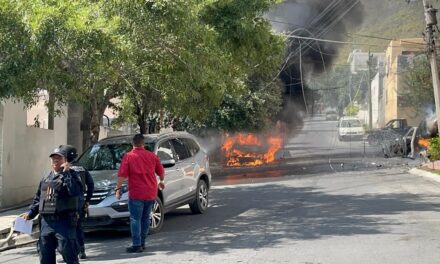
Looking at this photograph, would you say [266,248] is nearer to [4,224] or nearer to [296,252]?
[296,252]

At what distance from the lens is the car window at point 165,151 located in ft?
35.7

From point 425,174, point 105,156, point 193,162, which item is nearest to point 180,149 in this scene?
point 193,162

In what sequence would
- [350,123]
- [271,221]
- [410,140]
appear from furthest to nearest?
1. [350,123]
2. [410,140]
3. [271,221]

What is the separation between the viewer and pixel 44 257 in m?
5.68

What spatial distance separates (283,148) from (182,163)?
72.1ft

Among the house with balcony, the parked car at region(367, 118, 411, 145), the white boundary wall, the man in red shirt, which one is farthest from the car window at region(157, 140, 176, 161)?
the house with balcony

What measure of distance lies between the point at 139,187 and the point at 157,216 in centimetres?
201

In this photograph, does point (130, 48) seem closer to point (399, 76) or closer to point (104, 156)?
point (104, 156)

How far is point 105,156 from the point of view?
10.8 m

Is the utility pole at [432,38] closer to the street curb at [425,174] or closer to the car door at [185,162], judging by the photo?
the street curb at [425,174]

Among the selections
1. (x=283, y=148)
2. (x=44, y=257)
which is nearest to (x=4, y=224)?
(x=44, y=257)

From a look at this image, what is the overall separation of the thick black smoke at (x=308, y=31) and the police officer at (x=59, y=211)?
23146 mm

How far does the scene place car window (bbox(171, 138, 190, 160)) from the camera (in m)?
11.6

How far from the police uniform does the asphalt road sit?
6.94ft
